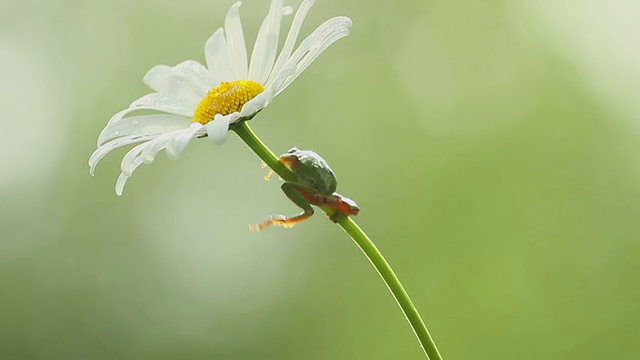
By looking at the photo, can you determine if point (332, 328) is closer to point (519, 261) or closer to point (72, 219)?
point (519, 261)

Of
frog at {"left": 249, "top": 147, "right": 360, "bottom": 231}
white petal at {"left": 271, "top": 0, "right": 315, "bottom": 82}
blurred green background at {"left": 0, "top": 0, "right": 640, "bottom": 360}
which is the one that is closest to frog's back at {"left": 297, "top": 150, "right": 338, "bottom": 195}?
frog at {"left": 249, "top": 147, "right": 360, "bottom": 231}

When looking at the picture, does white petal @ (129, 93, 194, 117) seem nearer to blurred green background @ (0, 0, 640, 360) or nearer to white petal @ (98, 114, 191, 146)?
white petal @ (98, 114, 191, 146)

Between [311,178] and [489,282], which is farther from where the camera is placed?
[489,282]


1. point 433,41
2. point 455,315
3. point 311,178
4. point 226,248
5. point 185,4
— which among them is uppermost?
point 185,4

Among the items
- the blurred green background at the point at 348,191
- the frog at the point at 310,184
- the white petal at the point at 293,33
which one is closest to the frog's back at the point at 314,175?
the frog at the point at 310,184

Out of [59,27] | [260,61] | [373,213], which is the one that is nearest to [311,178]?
[260,61]

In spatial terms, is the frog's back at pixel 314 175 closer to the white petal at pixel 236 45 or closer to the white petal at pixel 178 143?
the white petal at pixel 178 143

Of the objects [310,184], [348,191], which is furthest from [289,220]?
[348,191]
